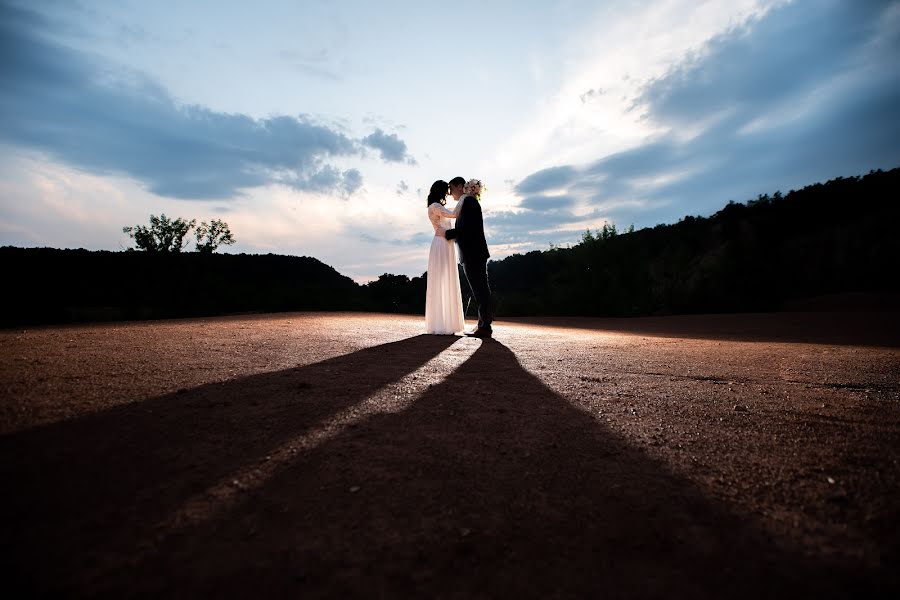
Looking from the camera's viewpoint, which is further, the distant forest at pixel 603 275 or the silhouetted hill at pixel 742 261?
the silhouetted hill at pixel 742 261

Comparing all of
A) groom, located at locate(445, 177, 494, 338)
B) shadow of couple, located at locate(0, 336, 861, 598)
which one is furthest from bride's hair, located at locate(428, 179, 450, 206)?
shadow of couple, located at locate(0, 336, 861, 598)

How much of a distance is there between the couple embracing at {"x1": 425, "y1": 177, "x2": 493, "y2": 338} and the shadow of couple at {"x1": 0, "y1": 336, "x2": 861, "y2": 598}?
4680 millimetres

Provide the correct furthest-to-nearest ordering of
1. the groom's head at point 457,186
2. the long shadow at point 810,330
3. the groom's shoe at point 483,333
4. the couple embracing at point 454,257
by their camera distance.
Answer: the groom's head at point 457,186, the couple embracing at point 454,257, the groom's shoe at point 483,333, the long shadow at point 810,330

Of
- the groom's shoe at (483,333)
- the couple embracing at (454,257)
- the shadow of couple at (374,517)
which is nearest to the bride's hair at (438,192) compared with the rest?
the couple embracing at (454,257)

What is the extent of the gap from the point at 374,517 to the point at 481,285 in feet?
18.4

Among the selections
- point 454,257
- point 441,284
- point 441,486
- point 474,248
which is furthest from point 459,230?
point 441,486

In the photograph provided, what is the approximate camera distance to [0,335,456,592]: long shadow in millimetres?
1104

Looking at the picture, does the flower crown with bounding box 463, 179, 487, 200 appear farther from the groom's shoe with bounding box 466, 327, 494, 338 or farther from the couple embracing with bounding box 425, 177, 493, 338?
the groom's shoe with bounding box 466, 327, 494, 338

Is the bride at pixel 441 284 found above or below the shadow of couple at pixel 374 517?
above

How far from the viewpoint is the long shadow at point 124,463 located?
110cm

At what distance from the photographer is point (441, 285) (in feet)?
23.1

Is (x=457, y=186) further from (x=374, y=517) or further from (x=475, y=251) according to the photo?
(x=374, y=517)

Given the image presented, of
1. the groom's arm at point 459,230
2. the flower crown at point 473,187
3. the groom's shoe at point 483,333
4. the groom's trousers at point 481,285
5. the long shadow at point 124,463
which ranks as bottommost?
the long shadow at point 124,463

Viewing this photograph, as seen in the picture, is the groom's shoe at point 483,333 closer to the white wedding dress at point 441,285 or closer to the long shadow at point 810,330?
the white wedding dress at point 441,285
